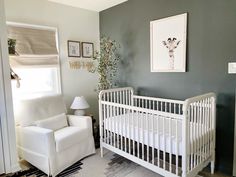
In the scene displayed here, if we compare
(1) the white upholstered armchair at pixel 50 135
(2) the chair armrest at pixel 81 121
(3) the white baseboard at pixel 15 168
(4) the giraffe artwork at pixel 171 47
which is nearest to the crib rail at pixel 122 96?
(2) the chair armrest at pixel 81 121

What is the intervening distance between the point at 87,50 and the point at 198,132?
2.43 m

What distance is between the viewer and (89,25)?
11.9 ft

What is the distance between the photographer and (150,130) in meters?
2.15

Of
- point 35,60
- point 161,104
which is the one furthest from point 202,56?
point 35,60

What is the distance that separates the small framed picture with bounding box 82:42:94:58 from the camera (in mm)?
3568

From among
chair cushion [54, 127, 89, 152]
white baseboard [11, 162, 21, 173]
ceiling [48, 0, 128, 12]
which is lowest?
white baseboard [11, 162, 21, 173]

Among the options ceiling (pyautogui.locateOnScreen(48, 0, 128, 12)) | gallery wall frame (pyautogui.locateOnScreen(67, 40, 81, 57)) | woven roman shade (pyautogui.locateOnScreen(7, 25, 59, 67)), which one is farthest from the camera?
gallery wall frame (pyautogui.locateOnScreen(67, 40, 81, 57))

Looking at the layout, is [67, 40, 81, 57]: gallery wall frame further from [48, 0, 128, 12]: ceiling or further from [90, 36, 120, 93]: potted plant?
[48, 0, 128, 12]: ceiling

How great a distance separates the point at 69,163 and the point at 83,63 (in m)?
1.78

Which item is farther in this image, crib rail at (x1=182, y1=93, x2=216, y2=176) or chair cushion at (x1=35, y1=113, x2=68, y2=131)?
chair cushion at (x1=35, y1=113, x2=68, y2=131)

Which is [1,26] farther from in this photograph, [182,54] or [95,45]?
[182,54]

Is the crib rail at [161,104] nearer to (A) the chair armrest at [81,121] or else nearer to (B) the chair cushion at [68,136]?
(A) the chair armrest at [81,121]

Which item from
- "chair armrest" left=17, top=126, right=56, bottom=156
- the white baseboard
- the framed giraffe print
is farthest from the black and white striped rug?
the framed giraffe print

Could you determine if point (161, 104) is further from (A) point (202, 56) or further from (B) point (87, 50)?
(B) point (87, 50)
